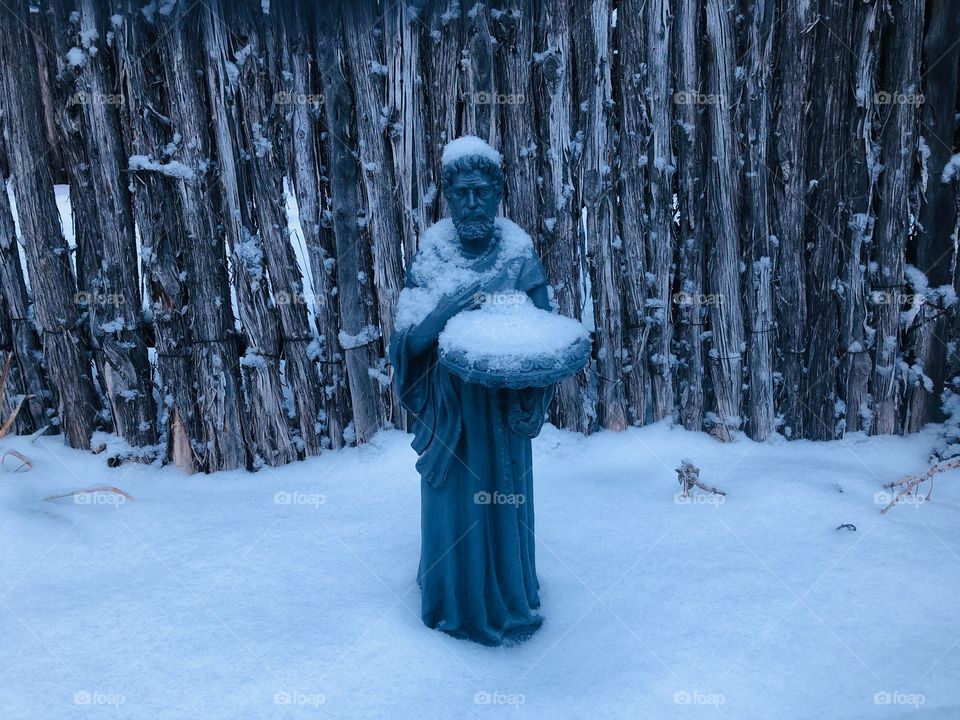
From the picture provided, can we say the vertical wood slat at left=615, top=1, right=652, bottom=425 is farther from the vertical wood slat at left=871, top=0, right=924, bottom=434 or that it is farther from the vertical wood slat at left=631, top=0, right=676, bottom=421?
the vertical wood slat at left=871, top=0, right=924, bottom=434

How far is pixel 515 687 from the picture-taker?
254cm

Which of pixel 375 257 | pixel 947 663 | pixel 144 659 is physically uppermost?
pixel 375 257

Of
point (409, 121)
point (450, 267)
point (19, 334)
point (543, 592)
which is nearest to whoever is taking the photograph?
point (450, 267)

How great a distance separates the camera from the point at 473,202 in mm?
2385

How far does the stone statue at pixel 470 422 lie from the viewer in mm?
2420

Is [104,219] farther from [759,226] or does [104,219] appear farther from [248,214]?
[759,226]

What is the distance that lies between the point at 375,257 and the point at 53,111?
180 cm

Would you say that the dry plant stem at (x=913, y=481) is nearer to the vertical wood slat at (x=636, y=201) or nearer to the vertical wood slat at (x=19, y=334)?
the vertical wood slat at (x=636, y=201)

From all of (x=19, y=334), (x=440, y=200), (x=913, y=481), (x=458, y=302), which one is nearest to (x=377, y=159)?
(x=440, y=200)

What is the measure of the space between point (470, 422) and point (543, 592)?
94cm

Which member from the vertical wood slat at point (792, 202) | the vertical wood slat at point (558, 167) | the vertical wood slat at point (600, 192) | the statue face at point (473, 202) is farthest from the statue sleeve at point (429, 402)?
the vertical wood slat at point (792, 202)

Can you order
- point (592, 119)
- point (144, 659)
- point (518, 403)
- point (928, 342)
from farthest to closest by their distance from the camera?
point (928, 342) < point (592, 119) < point (144, 659) < point (518, 403)

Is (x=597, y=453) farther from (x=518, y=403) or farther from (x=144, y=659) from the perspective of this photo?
(x=144, y=659)

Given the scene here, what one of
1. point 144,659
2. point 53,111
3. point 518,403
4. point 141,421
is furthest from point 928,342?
point 53,111
